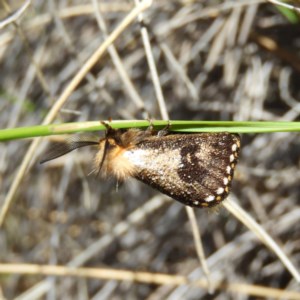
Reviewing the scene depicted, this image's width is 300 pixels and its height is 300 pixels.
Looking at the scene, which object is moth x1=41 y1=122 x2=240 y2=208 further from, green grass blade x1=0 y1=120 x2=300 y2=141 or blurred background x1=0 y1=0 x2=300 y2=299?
blurred background x1=0 y1=0 x2=300 y2=299

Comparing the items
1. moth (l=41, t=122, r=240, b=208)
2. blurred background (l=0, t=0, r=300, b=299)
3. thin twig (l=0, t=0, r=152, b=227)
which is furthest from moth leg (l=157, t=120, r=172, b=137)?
blurred background (l=0, t=0, r=300, b=299)

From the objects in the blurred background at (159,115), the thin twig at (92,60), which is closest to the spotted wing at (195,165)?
the thin twig at (92,60)

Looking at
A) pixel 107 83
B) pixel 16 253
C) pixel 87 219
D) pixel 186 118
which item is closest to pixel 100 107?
pixel 107 83

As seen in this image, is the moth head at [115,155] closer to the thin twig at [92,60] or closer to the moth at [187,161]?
the moth at [187,161]

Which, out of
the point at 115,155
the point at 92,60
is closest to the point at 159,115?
the point at 92,60

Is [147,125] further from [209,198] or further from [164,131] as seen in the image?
[209,198]

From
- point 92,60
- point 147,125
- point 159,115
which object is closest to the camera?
point 147,125
